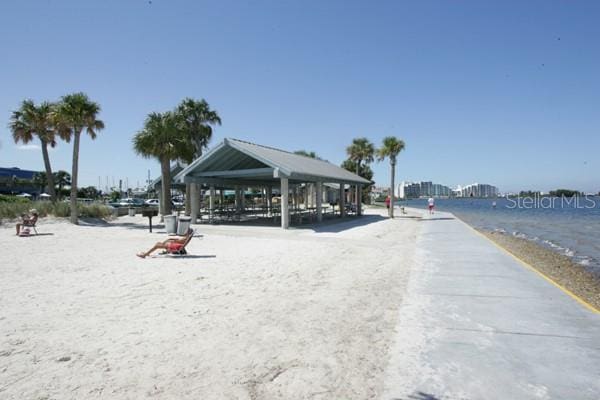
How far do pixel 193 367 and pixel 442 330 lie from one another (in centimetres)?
299

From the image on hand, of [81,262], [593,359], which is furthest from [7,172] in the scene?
[593,359]

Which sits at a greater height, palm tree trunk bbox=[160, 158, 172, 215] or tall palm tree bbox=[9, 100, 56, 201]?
tall palm tree bbox=[9, 100, 56, 201]

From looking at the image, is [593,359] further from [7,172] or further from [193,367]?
[7,172]

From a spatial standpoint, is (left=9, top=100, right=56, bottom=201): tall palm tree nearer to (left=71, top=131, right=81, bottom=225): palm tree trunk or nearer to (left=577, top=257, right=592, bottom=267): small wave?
(left=71, top=131, right=81, bottom=225): palm tree trunk

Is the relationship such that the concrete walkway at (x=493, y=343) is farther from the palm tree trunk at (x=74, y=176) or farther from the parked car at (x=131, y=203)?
the parked car at (x=131, y=203)

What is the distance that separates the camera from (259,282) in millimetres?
7031

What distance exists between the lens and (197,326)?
4.66m

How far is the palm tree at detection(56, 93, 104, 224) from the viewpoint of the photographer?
63.7 ft

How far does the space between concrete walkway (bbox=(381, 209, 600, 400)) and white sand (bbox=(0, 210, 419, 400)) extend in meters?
0.32

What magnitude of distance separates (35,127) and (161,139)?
911 cm

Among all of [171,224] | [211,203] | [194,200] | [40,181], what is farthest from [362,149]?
[40,181]

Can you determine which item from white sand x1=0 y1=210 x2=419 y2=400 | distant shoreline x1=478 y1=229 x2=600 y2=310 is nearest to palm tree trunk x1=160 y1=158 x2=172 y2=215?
white sand x1=0 y1=210 x2=419 y2=400

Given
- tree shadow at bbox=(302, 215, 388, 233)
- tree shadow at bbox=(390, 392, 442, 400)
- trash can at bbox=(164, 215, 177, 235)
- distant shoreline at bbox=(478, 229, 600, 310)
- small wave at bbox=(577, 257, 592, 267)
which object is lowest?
small wave at bbox=(577, 257, 592, 267)

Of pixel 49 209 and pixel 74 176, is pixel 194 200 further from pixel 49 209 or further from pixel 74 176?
pixel 49 209
